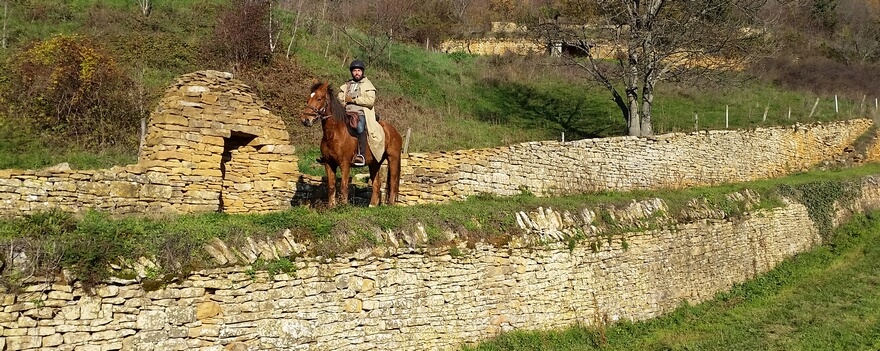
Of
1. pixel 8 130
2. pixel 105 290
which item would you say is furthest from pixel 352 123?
pixel 8 130

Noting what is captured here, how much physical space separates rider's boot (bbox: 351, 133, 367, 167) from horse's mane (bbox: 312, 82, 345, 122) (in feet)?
1.44

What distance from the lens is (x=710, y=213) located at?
13.2 meters

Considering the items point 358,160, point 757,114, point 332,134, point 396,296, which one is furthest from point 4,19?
point 757,114

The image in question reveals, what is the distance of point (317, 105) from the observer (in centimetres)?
949

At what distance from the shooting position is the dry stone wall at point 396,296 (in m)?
5.96

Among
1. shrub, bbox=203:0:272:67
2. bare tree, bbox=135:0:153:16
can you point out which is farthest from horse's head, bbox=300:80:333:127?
bare tree, bbox=135:0:153:16

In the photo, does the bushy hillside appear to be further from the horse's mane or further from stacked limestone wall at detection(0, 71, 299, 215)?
the horse's mane

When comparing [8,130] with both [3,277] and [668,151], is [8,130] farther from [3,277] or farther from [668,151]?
[668,151]

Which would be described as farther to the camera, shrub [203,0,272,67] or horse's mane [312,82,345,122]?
shrub [203,0,272,67]

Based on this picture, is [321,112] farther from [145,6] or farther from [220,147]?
[145,6]

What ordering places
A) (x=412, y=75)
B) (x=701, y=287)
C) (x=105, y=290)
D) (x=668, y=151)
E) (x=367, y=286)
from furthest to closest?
(x=412, y=75) → (x=668, y=151) → (x=701, y=287) → (x=367, y=286) → (x=105, y=290)

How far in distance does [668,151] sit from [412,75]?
1404cm

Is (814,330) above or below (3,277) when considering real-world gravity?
below

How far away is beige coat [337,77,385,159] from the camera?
10.1 meters
